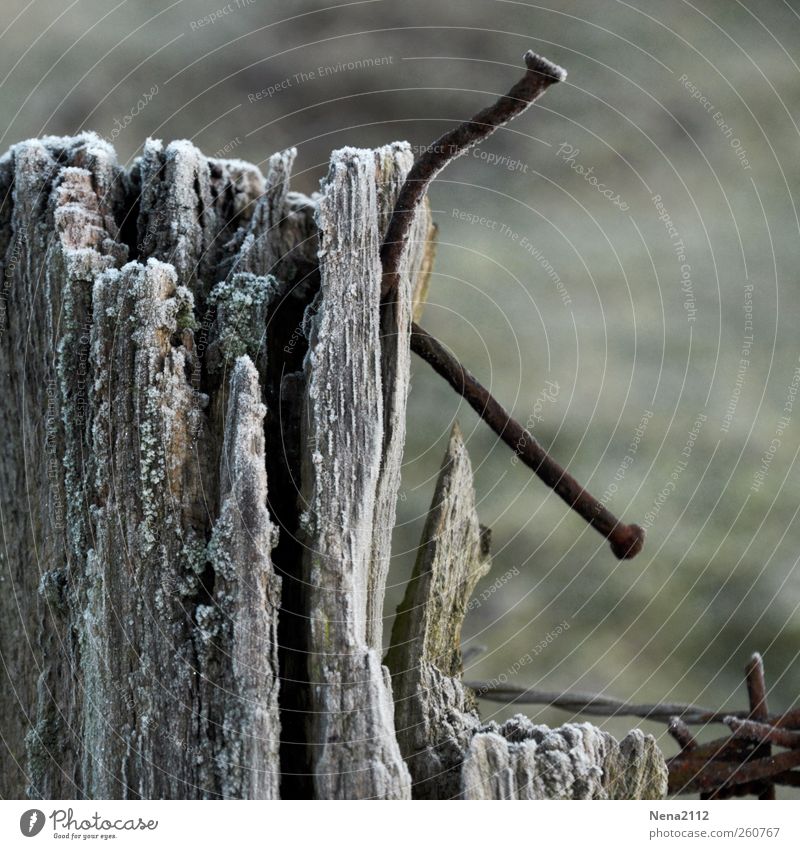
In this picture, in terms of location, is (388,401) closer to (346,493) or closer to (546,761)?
(346,493)

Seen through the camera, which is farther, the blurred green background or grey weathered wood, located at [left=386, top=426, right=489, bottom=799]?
the blurred green background

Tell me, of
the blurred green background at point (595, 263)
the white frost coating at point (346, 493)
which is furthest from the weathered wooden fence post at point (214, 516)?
the blurred green background at point (595, 263)

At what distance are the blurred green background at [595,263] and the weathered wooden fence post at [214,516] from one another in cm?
27

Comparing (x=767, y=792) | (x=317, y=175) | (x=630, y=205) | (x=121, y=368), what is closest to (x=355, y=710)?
(x=121, y=368)

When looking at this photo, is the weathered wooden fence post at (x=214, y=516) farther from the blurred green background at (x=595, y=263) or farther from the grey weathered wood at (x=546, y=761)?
the blurred green background at (x=595, y=263)

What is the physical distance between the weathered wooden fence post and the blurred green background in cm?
27

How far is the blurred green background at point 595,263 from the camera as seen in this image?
0.71m

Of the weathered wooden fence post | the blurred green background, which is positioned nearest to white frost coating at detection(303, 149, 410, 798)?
the weathered wooden fence post

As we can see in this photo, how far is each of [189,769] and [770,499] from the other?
58cm

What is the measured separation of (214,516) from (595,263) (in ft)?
1.80

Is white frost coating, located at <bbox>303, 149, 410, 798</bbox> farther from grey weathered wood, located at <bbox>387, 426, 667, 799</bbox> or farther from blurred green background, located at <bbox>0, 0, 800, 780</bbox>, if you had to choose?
blurred green background, located at <bbox>0, 0, 800, 780</bbox>

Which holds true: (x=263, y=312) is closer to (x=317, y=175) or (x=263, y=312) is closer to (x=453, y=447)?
(x=453, y=447)

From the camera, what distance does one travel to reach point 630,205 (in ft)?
2.63

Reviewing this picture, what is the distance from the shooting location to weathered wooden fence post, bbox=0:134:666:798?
1.27 feet
